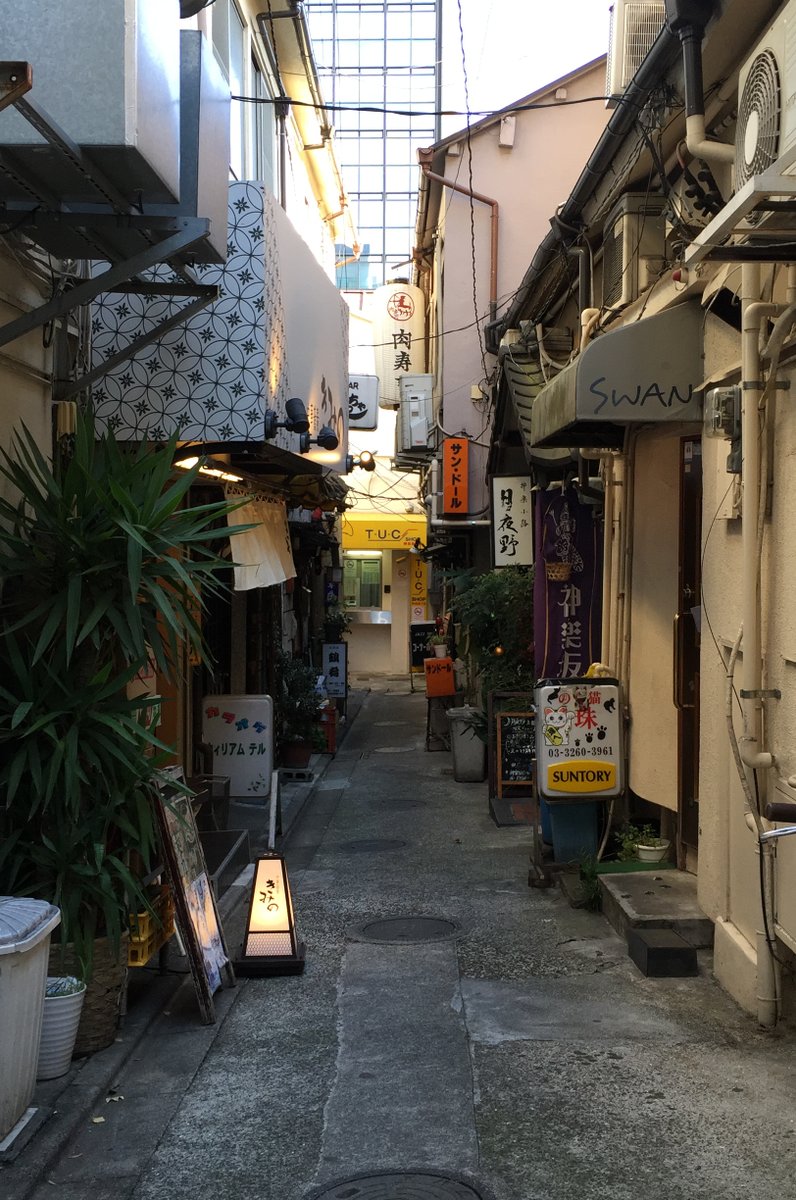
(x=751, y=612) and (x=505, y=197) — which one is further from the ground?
(x=505, y=197)

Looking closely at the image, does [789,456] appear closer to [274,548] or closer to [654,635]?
[654,635]

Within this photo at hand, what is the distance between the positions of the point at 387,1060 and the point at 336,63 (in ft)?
149

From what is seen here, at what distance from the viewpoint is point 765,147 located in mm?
4750

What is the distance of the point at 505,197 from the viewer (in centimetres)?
1989

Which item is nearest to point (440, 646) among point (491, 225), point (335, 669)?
point (335, 669)

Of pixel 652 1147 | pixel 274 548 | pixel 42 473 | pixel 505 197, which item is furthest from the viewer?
pixel 505 197

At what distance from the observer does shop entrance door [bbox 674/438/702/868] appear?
27.1ft

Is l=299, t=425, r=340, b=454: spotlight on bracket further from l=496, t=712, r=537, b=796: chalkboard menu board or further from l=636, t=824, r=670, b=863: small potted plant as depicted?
l=636, t=824, r=670, b=863: small potted plant

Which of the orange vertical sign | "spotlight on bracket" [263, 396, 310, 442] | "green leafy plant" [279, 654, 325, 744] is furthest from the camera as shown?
the orange vertical sign

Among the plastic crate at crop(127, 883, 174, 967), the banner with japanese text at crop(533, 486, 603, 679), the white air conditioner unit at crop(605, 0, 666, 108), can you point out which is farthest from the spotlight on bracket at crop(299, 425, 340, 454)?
the plastic crate at crop(127, 883, 174, 967)

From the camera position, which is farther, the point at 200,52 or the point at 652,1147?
the point at 200,52

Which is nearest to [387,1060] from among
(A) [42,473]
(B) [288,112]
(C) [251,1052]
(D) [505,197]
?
(C) [251,1052]

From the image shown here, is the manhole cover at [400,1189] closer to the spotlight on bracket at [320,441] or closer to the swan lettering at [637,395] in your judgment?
the swan lettering at [637,395]

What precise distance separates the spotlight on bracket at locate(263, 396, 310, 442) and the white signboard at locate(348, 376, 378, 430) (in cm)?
1098
